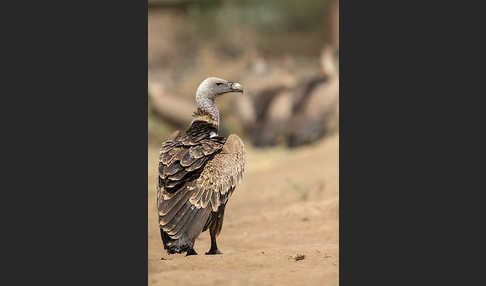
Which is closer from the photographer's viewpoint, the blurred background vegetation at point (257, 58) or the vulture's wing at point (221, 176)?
the vulture's wing at point (221, 176)

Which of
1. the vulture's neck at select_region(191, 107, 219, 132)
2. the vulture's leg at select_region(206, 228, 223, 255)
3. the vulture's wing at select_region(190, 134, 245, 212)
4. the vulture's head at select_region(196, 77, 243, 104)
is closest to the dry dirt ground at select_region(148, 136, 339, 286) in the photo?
the vulture's leg at select_region(206, 228, 223, 255)

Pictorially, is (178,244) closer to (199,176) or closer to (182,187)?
(182,187)

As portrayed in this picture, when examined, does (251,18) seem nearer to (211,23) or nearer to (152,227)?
(211,23)

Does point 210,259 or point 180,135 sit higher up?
point 180,135

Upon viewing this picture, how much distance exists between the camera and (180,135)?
6348mm

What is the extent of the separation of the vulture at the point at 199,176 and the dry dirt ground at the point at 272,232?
0.90ft

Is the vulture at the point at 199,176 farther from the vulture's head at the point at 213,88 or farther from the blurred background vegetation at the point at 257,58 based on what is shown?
the blurred background vegetation at the point at 257,58

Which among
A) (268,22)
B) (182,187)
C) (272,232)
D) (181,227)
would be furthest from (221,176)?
(268,22)

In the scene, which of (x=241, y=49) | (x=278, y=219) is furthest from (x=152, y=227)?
(x=241, y=49)

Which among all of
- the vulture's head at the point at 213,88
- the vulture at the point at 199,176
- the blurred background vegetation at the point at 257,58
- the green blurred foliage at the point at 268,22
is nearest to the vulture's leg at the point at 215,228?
the vulture at the point at 199,176

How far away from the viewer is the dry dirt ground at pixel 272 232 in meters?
5.42

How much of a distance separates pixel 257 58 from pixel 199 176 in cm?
842

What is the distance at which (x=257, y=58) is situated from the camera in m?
13.8

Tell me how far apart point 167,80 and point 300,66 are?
3.76 metres
